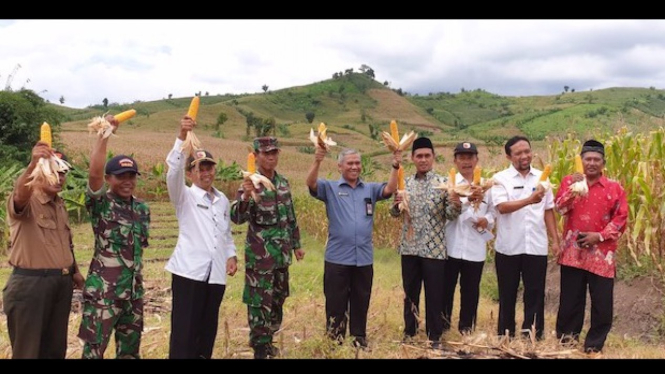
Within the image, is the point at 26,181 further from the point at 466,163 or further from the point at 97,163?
the point at 466,163

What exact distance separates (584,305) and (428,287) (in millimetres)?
1394

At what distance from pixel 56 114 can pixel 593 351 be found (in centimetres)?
2019

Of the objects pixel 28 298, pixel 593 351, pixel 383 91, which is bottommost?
pixel 593 351

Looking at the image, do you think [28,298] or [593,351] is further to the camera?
[593,351]

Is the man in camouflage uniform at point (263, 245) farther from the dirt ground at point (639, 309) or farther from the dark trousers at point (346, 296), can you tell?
the dirt ground at point (639, 309)

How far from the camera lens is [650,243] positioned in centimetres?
637

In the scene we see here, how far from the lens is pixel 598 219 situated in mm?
4738

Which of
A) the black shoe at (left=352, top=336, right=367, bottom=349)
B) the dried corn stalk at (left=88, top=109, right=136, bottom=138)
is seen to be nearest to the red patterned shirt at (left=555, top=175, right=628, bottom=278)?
the black shoe at (left=352, top=336, right=367, bottom=349)

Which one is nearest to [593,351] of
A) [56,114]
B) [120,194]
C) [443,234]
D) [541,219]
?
[541,219]

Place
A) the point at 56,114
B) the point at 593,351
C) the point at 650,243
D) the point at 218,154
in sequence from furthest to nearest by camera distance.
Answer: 1. the point at 218,154
2. the point at 56,114
3. the point at 650,243
4. the point at 593,351

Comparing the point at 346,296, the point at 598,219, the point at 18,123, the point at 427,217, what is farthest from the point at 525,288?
the point at 18,123

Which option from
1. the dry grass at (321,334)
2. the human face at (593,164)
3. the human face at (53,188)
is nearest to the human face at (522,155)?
the human face at (593,164)
